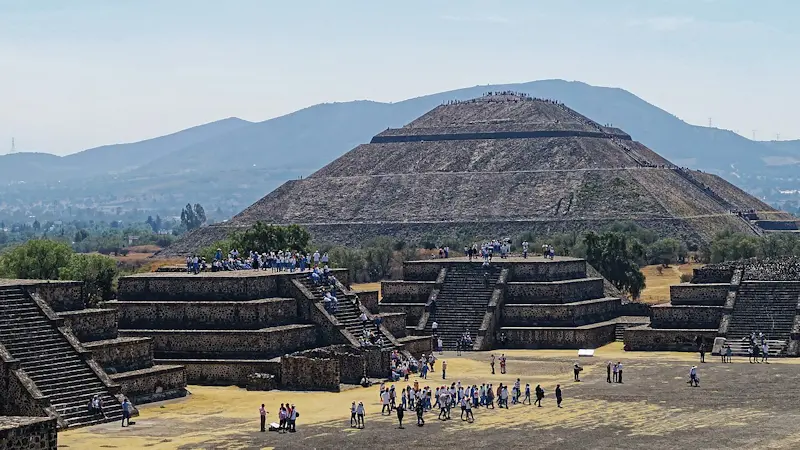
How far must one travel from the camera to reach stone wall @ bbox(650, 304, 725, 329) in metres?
73.1

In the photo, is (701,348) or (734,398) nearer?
(734,398)

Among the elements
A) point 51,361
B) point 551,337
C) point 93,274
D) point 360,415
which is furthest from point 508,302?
point 51,361

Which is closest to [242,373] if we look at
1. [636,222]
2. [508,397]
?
[508,397]

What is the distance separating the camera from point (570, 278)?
3088 inches

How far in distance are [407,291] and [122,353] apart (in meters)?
26.7

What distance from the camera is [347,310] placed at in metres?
65.1

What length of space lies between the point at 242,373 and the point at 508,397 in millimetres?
10760

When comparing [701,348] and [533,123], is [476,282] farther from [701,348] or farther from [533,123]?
[533,123]

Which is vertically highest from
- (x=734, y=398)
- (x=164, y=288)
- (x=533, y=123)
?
(x=533, y=123)

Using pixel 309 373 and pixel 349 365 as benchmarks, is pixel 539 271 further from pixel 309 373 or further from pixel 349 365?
pixel 309 373

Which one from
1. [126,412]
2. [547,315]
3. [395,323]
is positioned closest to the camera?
[126,412]

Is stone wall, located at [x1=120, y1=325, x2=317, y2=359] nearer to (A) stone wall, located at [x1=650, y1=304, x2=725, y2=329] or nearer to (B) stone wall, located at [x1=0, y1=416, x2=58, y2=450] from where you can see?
(A) stone wall, located at [x1=650, y1=304, x2=725, y2=329]

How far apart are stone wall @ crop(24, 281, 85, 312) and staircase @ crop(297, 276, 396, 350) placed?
11120 mm

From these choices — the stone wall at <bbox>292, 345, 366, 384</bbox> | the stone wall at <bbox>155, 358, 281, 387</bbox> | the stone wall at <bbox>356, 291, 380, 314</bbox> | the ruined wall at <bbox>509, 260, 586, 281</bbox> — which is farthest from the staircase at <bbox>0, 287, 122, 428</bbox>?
the ruined wall at <bbox>509, 260, 586, 281</bbox>
